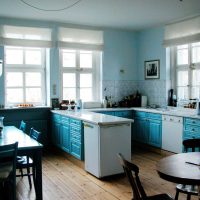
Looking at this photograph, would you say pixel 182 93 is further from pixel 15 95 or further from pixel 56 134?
pixel 15 95

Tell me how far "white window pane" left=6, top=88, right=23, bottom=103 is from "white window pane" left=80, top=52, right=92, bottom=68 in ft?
4.93

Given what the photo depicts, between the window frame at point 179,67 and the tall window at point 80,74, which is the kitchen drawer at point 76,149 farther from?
the window frame at point 179,67

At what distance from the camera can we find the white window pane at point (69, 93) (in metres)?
6.57

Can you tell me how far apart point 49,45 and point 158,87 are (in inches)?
99.5

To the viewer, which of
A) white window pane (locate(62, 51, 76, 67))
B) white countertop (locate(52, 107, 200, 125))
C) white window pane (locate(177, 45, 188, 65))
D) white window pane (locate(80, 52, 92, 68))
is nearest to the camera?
white countertop (locate(52, 107, 200, 125))

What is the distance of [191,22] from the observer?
5586mm

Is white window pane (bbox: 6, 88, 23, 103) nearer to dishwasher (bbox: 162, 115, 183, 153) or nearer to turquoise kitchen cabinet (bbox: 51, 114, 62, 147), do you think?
turquoise kitchen cabinet (bbox: 51, 114, 62, 147)

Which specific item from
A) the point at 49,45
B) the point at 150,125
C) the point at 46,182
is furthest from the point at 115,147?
the point at 49,45

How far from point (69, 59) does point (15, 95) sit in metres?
1.42

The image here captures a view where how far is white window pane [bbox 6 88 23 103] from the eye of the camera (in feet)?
19.9

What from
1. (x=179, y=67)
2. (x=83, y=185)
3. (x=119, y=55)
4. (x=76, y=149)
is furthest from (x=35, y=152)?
(x=119, y=55)

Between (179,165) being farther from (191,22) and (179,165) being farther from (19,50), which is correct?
(19,50)

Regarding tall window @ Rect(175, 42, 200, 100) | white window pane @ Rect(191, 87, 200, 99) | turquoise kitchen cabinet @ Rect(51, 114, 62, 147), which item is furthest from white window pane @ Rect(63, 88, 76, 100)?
white window pane @ Rect(191, 87, 200, 99)

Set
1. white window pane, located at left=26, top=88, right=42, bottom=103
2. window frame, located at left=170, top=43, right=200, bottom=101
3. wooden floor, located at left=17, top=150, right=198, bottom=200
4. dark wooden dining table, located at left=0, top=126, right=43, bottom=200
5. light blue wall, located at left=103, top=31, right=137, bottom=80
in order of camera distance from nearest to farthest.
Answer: dark wooden dining table, located at left=0, top=126, right=43, bottom=200 < wooden floor, located at left=17, top=150, right=198, bottom=200 < window frame, located at left=170, top=43, right=200, bottom=101 < white window pane, located at left=26, top=88, right=42, bottom=103 < light blue wall, located at left=103, top=31, right=137, bottom=80
